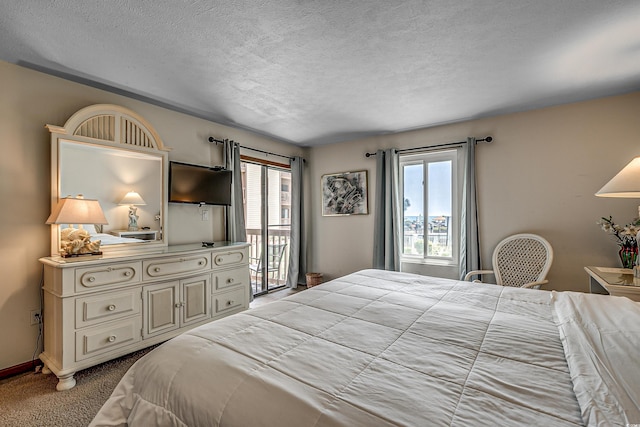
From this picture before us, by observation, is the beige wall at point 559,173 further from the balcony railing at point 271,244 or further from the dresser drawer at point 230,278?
the dresser drawer at point 230,278

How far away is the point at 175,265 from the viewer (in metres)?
2.75

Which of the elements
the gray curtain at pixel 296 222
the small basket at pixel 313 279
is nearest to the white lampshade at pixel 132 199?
the gray curtain at pixel 296 222

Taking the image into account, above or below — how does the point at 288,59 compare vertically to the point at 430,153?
above

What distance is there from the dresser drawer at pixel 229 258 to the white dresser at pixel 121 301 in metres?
0.01

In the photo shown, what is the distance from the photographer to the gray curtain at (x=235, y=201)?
374 cm

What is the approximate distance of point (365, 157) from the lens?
176 inches

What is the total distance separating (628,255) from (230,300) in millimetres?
3965

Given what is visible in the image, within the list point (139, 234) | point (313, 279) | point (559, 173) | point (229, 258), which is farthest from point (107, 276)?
point (559, 173)

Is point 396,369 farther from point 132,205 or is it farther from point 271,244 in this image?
point 271,244

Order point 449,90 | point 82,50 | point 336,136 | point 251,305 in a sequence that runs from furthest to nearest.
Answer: point 336,136 → point 251,305 → point 449,90 → point 82,50

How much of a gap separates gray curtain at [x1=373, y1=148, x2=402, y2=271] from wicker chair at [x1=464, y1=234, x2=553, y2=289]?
104cm

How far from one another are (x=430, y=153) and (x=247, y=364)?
3.68 meters

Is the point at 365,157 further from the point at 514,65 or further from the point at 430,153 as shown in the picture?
the point at 514,65

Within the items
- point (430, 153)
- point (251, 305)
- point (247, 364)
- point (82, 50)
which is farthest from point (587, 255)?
point (82, 50)
